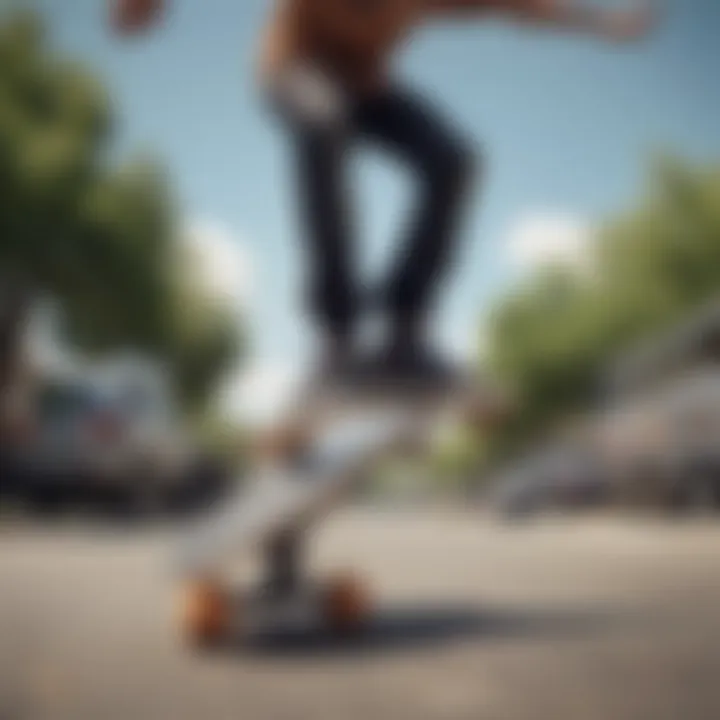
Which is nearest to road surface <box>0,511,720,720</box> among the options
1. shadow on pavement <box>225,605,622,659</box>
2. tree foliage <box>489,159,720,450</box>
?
shadow on pavement <box>225,605,622,659</box>

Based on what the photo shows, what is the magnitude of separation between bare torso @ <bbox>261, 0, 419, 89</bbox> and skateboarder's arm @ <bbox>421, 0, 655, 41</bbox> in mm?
52

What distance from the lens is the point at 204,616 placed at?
1.35 m

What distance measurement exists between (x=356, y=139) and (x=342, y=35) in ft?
0.34

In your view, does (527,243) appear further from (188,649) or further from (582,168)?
(188,649)

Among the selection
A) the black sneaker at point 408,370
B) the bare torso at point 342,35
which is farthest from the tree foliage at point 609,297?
the bare torso at point 342,35

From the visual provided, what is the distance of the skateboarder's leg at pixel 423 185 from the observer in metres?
1.01

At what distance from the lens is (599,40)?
120 cm

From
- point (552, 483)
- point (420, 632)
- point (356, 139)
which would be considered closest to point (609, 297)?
point (552, 483)

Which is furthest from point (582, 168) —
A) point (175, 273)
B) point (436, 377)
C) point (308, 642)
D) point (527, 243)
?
point (308, 642)

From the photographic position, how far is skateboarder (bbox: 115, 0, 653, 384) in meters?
1.00

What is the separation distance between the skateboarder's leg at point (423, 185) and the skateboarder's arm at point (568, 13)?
0.11 metres

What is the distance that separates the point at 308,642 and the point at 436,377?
543 millimetres

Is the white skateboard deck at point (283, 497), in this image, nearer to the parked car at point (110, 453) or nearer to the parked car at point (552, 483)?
the parked car at point (110, 453)

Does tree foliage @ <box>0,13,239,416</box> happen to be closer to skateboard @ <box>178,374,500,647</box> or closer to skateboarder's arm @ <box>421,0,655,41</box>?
skateboard @ <box>178,374,500,647</box>
